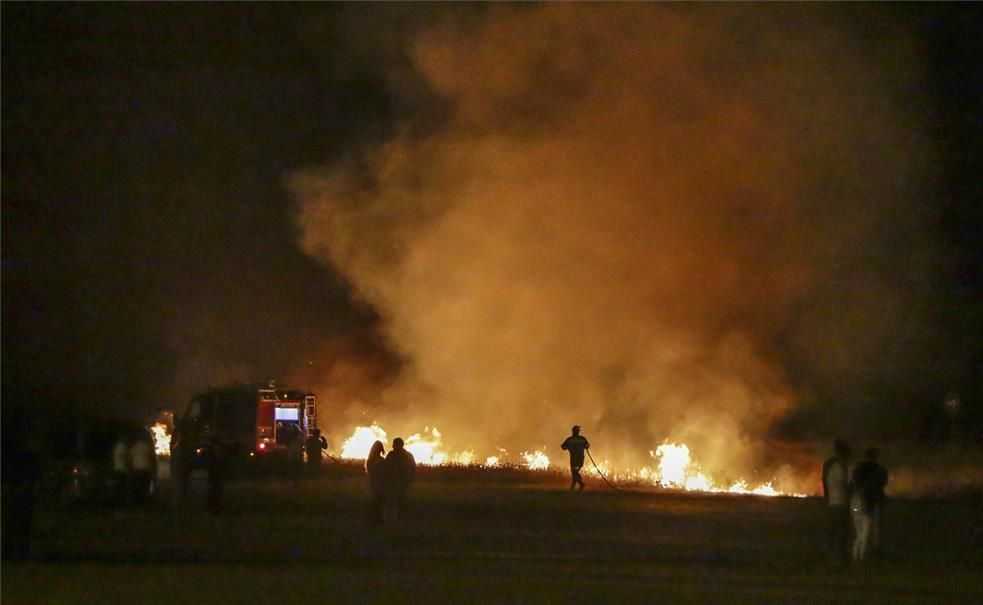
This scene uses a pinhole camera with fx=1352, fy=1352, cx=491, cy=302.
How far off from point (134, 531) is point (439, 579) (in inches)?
246

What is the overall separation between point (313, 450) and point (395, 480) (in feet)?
34.0

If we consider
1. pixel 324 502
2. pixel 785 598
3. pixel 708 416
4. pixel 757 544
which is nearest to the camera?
pixel 785 598

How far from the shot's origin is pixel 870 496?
617 inches

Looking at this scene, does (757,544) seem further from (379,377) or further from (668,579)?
(379,377)

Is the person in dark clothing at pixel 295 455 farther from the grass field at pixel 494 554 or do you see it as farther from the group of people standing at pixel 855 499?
the group of people standing at pixel 855 499

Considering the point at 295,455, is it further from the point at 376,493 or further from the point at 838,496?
the point at 838,496

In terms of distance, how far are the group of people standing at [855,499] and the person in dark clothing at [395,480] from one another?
6.00m

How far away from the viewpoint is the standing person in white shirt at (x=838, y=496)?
15.1 meters

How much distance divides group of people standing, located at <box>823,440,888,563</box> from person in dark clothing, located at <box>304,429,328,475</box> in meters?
14.7

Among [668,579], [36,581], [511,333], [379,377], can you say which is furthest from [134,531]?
[379,377]

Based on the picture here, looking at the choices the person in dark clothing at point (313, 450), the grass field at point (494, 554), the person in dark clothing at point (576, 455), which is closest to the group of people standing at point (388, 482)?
the grass field at point (494, 554)

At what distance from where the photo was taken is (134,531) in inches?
696

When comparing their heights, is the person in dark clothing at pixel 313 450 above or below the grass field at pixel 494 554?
above

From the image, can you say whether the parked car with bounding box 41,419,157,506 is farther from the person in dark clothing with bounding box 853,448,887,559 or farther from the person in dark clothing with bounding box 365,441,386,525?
the person in dark clothing with bounding box 853,448,887,559
